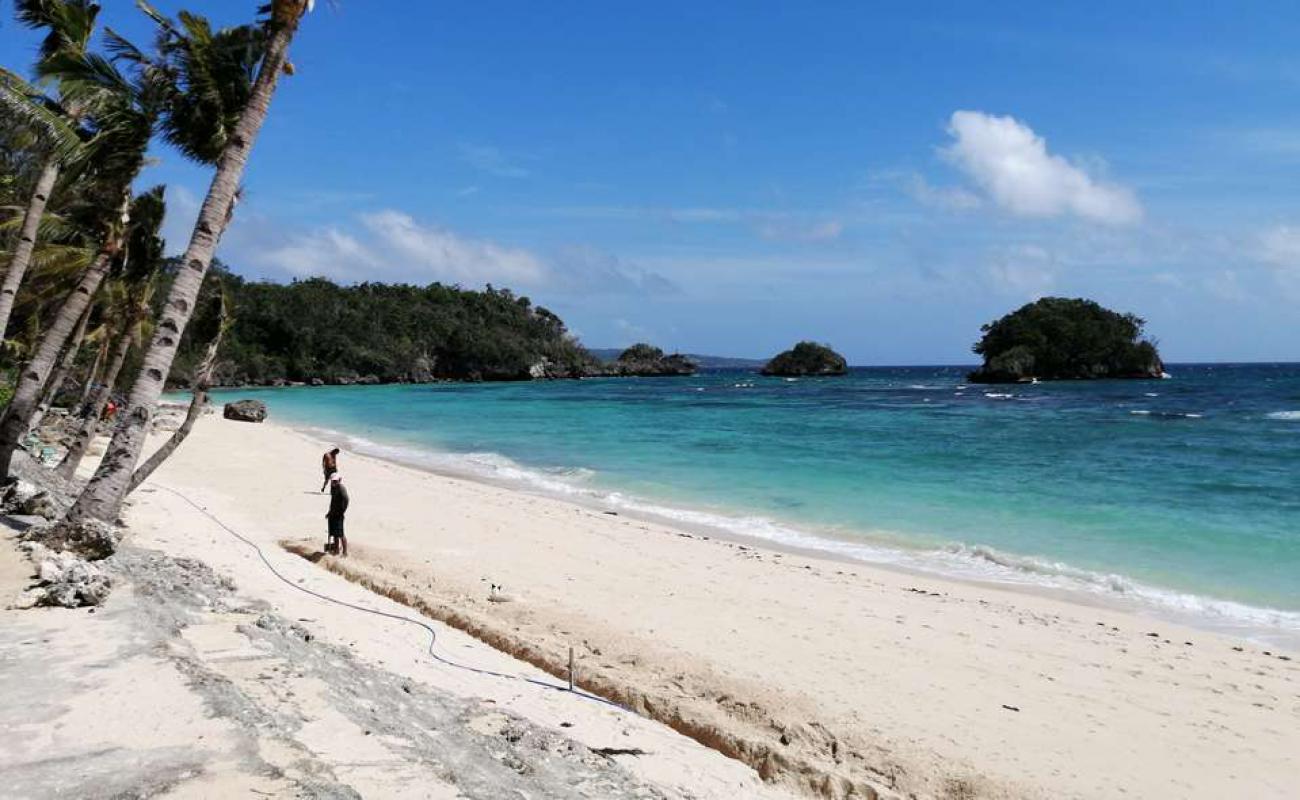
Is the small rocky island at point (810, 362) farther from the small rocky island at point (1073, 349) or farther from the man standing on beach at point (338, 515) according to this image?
the man standing on beach at point (338, 515)

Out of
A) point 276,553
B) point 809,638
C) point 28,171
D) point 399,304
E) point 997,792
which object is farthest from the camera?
point 399,304

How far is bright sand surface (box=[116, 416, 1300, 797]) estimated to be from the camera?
5.96m

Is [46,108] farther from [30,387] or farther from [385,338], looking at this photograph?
[385,338]

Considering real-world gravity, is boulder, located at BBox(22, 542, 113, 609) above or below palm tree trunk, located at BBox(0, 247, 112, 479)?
below

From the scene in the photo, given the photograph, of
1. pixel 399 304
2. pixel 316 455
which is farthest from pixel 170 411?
pixel 399 304

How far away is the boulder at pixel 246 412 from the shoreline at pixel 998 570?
2412 cm

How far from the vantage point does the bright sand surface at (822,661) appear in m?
Result: 5.96

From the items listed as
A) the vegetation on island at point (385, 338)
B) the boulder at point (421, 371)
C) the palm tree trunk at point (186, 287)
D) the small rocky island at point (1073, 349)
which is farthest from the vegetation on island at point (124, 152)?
the boulder at point (421, 371)

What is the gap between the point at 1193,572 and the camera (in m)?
12.8

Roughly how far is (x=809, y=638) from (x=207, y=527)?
986cm

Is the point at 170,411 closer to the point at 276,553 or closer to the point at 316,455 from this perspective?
the point at 316,455

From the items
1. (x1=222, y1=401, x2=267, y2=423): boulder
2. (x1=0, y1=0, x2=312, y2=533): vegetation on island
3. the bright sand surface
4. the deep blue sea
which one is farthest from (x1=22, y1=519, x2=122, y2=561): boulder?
(x1=222, y1=401, x2=267, y2=423): boulder

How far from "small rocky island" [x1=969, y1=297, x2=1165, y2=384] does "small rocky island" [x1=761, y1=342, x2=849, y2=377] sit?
34320 millimetres

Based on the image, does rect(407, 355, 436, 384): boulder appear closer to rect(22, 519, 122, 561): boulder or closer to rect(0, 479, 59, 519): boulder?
rect(0, 479, 59, 519): boulder
